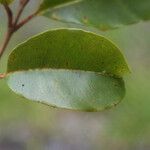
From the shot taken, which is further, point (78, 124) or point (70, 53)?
point (78, 124)

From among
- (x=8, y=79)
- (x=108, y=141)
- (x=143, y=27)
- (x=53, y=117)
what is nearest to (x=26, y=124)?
(x=53, y=117)

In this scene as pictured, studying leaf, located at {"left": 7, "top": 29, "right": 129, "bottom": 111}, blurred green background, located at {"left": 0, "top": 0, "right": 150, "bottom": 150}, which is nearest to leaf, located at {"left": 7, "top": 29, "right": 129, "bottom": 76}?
leaf, located at {"left": 7, "top": 29, "right": 129, "bottom": 111}

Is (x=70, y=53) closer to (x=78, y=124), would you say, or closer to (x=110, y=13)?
(x=110, y=13)

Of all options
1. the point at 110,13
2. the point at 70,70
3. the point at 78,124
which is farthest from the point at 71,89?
the point at 78,124

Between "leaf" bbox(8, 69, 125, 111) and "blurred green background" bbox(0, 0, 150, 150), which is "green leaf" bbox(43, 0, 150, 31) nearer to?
"leaf" bbox(8, 69, 125, 111)

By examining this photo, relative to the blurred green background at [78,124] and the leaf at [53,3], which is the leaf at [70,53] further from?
the blurred green background at [78,124]

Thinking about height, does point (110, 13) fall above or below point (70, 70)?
above
